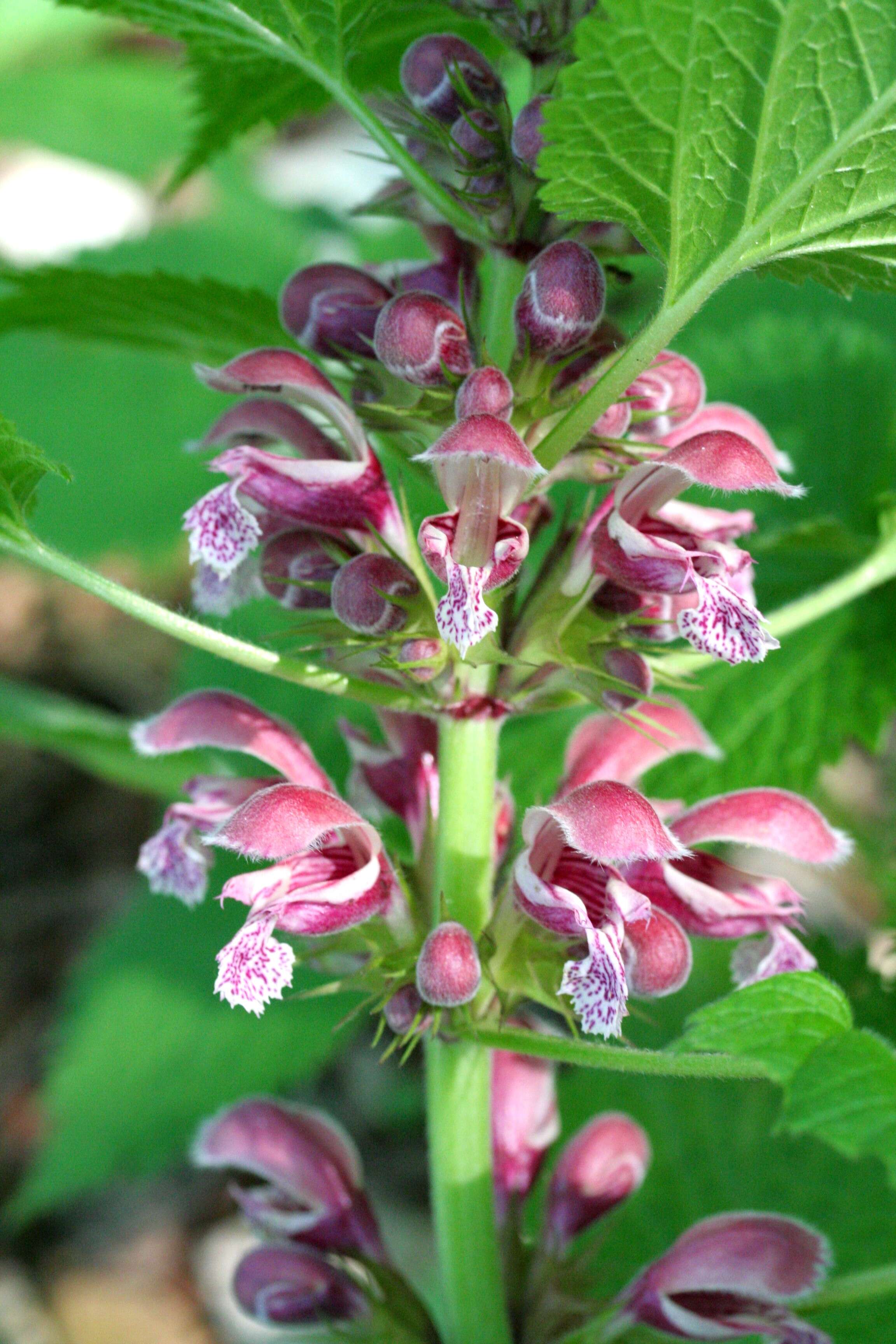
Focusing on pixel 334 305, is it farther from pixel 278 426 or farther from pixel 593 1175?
pixel 593 1175

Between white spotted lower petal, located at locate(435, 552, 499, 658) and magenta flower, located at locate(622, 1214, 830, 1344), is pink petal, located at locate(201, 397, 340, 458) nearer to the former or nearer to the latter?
white spotted lower petal, located at locate(435, 552, 499, 658)

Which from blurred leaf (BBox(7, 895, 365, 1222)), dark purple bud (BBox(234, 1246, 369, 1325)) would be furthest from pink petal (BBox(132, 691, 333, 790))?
blurred leaf (BBox(7, 895, 365, 1222))

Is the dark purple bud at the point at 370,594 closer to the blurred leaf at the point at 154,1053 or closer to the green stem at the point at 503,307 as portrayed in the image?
the green stem at the point at 503,307

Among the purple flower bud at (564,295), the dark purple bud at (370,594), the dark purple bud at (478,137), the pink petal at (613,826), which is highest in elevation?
the dark purple bud at (478,137)

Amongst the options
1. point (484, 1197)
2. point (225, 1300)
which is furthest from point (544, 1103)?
point (225, 1300)

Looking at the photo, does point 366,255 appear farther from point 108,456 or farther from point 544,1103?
point 544,1103

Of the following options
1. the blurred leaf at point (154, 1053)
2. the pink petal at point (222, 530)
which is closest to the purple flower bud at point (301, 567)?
the pink petal at point (222, 530)

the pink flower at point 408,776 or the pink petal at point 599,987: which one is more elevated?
the pink petal at point 599,987
